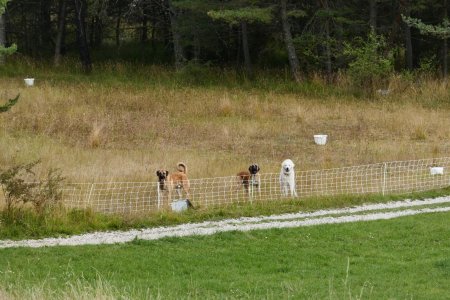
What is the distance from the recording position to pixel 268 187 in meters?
15.5

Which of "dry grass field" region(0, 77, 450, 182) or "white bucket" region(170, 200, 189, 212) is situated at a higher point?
"dry grass field" region(0, 77, 450, 182)

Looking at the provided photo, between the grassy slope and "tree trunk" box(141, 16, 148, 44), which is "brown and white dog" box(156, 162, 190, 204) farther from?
"tree trunk" box(141, 16, 148, 44)

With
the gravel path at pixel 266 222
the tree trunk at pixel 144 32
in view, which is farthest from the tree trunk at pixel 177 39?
the gravel path at pixel 266 222

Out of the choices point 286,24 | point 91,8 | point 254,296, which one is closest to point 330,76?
point 286,24

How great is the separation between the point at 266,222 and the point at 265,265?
10.7ft

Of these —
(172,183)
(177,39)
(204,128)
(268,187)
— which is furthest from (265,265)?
(177,39)

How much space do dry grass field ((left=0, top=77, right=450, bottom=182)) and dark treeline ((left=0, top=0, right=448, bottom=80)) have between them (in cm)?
332

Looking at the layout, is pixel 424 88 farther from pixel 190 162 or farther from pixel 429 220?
pixel 429 220

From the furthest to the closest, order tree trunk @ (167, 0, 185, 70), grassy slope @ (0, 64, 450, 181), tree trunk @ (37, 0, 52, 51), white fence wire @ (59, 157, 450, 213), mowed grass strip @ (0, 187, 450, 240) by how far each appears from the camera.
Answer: tree trunk @ (37, 0, 52, 51) → tree trunk @ (167, 0, 185, 70) → grassy slope @ (0, 64, 450, 181) → white fence wire @ (59, 157, 450, 213) → mowed grass strip @ (0, 187, 450, 240)

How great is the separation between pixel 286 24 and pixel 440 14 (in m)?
8.81

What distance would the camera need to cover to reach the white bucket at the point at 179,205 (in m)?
13.8

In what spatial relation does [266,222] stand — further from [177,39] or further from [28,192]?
[177,39]

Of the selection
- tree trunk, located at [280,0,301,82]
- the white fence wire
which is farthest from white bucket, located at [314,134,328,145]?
tree trunk, located at [280,0,301,82]

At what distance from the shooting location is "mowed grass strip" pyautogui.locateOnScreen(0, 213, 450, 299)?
27.8ft
